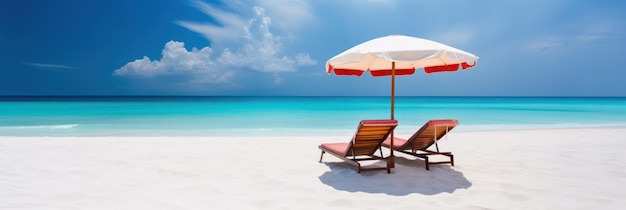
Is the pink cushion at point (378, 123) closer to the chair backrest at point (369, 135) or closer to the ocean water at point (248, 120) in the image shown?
the chair backrest at point (369, 135)

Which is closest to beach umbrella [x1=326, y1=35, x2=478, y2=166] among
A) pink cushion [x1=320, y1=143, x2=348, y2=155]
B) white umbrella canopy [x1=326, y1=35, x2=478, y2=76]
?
white umbrella canopy [x1=326, y1=35, x2=478, y2=76]

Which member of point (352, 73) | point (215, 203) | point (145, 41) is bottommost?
point (215, 203)

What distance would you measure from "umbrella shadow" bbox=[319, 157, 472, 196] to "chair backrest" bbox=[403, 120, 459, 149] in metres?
0.30

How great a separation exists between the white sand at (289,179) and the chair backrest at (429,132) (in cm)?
32

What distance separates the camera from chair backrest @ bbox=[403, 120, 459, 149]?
416 cm

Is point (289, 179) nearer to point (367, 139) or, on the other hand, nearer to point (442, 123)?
point (367, 139)

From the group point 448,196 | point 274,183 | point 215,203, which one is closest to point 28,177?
point 215,203

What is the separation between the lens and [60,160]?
498cm

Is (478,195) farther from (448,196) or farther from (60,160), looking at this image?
(60,160)

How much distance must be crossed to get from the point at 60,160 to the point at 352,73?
4.27m

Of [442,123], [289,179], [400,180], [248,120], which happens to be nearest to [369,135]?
[400,180]

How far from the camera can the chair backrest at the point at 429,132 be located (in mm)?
4160

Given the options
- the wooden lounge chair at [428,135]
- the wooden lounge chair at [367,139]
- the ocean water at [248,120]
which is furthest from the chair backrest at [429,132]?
the ocean water at [248,120]

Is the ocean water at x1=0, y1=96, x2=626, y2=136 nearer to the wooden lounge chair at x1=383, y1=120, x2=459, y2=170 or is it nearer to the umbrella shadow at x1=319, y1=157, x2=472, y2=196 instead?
the wooden lounge chair at x1=383, y1=120, x2=459, y2=170
